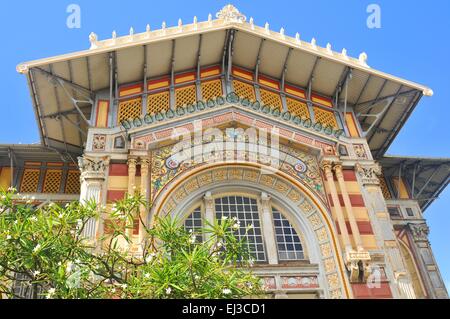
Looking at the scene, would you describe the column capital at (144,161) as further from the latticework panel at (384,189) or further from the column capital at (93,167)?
the latticework panel at (384,189)

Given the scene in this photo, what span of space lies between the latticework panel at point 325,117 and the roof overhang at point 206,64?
0.85 m

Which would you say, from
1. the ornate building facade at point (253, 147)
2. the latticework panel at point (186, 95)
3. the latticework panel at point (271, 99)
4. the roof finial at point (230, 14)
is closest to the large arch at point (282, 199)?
the ornate building facade at point (253, 147)

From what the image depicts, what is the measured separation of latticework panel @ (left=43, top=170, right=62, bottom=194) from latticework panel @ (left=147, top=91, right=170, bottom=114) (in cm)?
467

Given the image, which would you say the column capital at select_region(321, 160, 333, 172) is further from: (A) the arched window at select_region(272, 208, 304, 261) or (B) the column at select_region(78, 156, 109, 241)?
(B) the column at select_region(78, 156, 109, 241)

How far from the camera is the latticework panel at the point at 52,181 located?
17.8 m

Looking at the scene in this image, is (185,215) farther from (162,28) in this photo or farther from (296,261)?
(162,28)

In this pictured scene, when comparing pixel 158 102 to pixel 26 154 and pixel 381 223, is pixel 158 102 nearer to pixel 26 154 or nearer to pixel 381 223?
pixel 26 154

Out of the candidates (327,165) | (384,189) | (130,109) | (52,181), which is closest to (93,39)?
(130,109)

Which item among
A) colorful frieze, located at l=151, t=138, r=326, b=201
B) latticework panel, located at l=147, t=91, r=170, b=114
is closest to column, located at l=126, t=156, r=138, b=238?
colorful frieze, located at l=151, t=138, r=326, b=201

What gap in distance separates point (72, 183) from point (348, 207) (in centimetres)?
1039

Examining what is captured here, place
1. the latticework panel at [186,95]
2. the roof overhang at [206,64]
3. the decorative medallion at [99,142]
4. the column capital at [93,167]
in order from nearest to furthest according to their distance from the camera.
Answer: the column capital at [93,167] → the decorative medallion at [99,142] → the roof overhang at [206,64] → the latticework panel at [186,95]

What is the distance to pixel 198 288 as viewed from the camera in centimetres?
788

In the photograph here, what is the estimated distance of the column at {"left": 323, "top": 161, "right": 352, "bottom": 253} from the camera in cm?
1363
